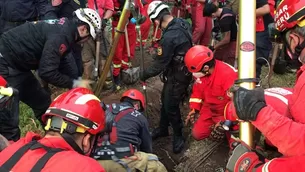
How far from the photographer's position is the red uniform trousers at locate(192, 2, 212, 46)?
24.9 feet

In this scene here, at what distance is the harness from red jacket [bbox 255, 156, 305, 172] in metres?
1.29

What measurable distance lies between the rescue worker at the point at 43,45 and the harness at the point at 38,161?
8.46 feet

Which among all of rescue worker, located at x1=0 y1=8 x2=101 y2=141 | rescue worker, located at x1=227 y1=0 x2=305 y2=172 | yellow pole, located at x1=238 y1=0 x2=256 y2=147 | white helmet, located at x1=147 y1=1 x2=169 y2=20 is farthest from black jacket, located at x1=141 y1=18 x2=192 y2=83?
yellow pole, located at x1=238 y1=0 x2=256 y2=147

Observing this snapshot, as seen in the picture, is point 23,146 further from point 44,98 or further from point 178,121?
point 178,121

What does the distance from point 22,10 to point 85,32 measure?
2443mm

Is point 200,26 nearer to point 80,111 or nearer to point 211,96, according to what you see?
point 211,96

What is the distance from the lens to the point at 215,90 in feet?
16.5

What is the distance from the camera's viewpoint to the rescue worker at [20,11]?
655 centimetres

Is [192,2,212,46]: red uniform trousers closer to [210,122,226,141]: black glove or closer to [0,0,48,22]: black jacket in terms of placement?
[210,122,226,141]: black glove

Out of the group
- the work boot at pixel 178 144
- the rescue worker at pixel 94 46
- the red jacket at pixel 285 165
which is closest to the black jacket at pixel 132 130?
the work boot at pixel 178 144

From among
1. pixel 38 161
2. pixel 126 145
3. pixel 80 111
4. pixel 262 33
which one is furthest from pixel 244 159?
pixel 262 33

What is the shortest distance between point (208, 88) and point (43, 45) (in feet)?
7.69

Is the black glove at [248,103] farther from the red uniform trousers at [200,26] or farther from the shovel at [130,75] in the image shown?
the red uniform trousers at [200,26]

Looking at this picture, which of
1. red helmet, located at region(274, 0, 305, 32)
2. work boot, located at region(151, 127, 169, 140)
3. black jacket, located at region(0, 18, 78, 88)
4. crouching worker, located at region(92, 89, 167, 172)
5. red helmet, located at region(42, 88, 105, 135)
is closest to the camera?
red helmet, located at region(274, 0, 305, 32)
